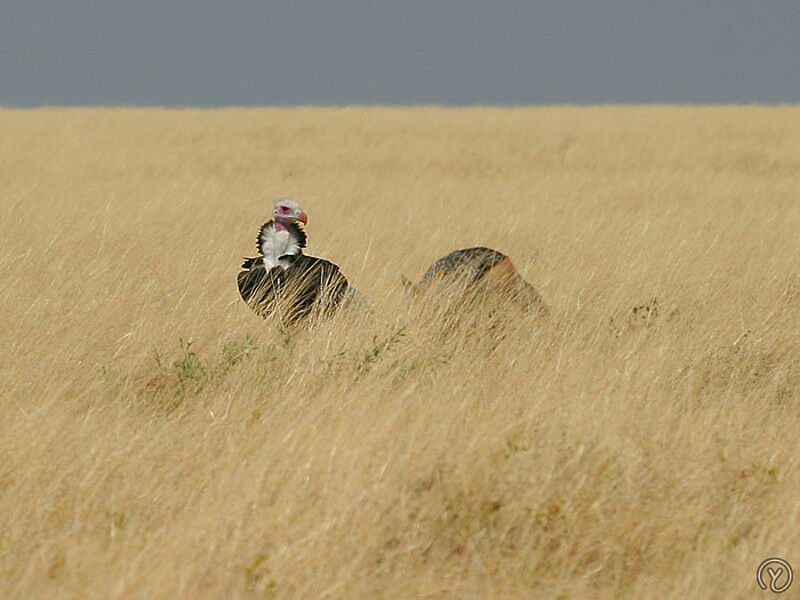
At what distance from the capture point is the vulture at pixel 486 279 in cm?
591

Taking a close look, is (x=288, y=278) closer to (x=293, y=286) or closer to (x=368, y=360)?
(x=293, y=286)

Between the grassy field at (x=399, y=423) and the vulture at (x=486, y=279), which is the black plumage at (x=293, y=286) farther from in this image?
the vulture at (x=486, y=279)

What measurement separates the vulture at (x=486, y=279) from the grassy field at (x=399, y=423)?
0.73 feet

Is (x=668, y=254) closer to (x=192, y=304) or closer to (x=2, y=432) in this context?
(x=192, y=304)

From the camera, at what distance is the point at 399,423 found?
12.6ft

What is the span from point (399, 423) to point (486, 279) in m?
2.27

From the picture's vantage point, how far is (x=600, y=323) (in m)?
5.79

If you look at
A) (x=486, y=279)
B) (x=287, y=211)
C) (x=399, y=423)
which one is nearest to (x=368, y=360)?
(x=399, y=423)

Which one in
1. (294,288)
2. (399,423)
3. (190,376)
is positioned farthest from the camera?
(294,288)

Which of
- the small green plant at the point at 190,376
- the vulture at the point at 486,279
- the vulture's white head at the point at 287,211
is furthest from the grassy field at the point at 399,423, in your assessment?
the vulture's white head at the point at 287,211

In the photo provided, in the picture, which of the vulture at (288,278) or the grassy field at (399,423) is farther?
the vulture at (288,278)

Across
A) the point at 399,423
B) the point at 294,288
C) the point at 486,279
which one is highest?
the point at 486,279

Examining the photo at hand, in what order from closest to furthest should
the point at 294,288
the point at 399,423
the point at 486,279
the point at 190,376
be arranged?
the point at 399,423, the point at 190,376, the point at 294,288, the point at 486,279

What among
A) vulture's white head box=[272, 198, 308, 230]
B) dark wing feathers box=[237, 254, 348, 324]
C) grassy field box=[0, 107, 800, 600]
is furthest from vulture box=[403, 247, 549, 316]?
vulture's white head box=[272, 198, 308, 230]
